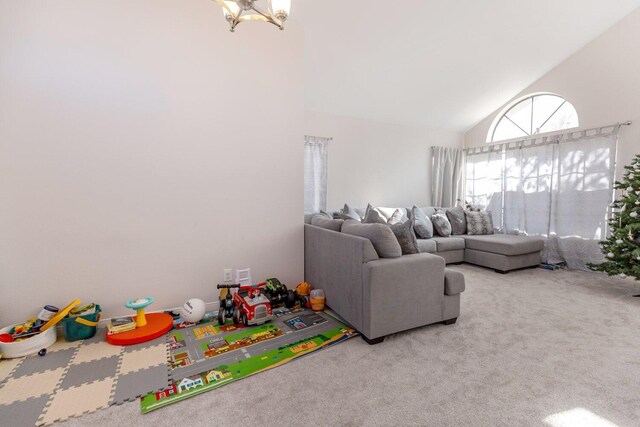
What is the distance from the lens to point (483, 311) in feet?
8.50

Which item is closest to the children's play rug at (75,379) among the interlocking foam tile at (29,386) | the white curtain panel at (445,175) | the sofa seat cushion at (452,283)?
the interlocking foam tile at (29,386)

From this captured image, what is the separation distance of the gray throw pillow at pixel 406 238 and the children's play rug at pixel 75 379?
6.17 feet

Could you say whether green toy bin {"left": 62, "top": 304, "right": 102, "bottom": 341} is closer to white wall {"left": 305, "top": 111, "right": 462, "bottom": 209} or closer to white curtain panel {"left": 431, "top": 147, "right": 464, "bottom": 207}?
white wall {"left": 305, "top": 111, "right": 462, "bottom": 209}

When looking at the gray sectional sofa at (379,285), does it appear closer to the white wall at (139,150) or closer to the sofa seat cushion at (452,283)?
the sofa seat cushion at (452,283)

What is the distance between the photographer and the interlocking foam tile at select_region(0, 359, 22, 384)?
1.64 meters

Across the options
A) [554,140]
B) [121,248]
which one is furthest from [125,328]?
[554,140]

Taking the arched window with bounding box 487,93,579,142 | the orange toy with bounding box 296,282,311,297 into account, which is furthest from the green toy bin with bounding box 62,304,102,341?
the arched window with bounding box 487,93,579,142

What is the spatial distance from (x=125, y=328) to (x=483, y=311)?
120 inches

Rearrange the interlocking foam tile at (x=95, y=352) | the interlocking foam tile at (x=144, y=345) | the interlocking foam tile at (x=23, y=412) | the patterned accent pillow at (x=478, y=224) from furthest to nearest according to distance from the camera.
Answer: the patterned accent pillow at (x=478, y=224), the interlocking foam tile at (x=144, y=345), the interlocking foam tile at (x=95, y=352), the interlocking foam tile at (x=23, y=412)

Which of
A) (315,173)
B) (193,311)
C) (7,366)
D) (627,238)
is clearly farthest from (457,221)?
(7,366)

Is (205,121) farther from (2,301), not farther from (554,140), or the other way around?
(554,140)

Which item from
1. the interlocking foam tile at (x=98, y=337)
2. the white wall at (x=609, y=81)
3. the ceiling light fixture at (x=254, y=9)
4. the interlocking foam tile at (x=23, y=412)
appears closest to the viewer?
the interlocking foam tile at (x=23, y=412)

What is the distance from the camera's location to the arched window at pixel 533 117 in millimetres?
4258

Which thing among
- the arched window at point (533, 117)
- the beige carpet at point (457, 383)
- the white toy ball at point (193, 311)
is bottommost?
the beige carpet at point (457, 383)
